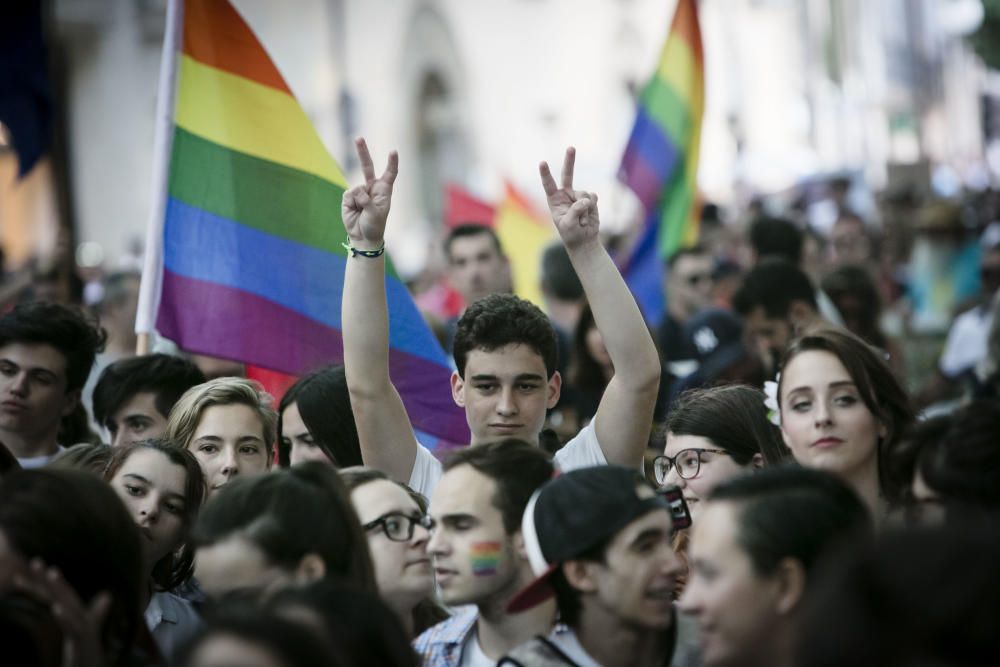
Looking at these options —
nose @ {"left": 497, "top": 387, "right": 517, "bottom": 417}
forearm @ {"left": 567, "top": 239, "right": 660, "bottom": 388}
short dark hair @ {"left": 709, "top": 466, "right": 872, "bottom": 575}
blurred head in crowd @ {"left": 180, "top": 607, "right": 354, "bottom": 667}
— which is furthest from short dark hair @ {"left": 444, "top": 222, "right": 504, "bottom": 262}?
blurred head in crowd @ {"left": 180, "top": 607, "right": 354, "bottom": 667}

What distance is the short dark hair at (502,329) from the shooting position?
5109 millimetres

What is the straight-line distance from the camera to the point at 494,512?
156 inches

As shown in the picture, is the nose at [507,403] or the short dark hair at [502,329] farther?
the short dark hair at [502,329]

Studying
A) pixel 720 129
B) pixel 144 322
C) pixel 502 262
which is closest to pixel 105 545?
pixel 144 322

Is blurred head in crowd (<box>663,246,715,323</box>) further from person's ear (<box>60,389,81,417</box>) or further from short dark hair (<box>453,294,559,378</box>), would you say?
short dark hair (<box>453,294,559,378</box>)

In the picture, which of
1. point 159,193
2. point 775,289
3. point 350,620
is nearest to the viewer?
point 350,620

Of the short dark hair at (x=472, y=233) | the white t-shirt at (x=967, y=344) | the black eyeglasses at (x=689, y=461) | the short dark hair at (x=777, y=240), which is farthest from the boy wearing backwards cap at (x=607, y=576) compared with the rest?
the short dark hair at (x=777, y=240)

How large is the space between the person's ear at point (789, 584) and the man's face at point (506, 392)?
70.0 inches

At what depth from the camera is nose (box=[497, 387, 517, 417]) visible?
4.96 metres

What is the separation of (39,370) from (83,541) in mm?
2846

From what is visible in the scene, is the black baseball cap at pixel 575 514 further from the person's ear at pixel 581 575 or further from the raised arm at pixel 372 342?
the raised arm at pixel 372 342

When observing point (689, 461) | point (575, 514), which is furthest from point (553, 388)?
point (575, 514)

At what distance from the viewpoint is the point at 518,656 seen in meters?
3.59

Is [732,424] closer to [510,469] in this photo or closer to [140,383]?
[510,469]
